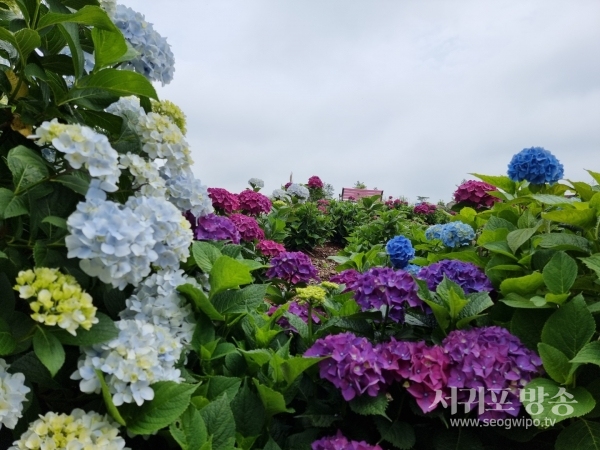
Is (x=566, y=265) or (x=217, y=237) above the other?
(x=217, y=237)

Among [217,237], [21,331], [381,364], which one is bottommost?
[381,364]

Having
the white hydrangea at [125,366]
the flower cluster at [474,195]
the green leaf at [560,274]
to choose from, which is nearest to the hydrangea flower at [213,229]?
the white hydrangea at [125,366]

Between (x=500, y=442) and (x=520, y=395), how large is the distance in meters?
0.30

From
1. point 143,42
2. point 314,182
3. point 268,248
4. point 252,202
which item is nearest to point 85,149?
point 143,42

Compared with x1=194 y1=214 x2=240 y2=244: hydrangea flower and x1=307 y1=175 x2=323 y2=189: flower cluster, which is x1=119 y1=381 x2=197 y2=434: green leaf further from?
x1=307 y1=175 x2=323 y2=189: flower cluster

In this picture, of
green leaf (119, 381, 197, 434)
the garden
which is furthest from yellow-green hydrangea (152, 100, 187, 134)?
green leaf (119, 381, 197, 434)

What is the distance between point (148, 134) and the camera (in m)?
1.46

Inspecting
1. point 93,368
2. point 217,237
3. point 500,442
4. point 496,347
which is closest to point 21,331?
point 93,368

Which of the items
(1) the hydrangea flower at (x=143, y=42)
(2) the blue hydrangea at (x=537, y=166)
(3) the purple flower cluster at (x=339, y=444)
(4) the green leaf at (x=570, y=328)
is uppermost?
(1) the hydrangea flower at (x=143, y=42)

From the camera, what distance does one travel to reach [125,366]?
1125 mm

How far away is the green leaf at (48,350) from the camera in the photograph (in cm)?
103

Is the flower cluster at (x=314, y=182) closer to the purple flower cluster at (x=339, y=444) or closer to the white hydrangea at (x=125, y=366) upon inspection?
the purple flower cluster at (x=339, y=444)

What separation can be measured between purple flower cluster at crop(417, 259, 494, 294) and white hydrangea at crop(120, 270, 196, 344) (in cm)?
92

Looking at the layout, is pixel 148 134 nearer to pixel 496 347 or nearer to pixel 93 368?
pixel 93 368
